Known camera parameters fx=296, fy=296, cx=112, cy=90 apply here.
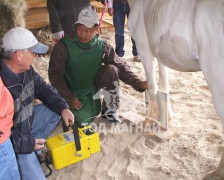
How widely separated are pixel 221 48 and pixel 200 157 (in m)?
1.18

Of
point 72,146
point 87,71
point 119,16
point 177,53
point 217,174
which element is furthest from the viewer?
point 119,16

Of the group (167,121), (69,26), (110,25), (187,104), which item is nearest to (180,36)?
(167,121)

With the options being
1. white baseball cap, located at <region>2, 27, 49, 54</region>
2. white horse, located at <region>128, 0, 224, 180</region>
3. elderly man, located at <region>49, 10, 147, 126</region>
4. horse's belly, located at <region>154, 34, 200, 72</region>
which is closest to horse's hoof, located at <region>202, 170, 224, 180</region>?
white horse, located at <region>128, 0, 224, 180</region>

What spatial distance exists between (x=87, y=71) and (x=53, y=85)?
15.7 inches

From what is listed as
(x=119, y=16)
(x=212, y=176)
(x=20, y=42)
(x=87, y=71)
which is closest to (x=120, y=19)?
(x=119, y=16)

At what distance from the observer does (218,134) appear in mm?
2979

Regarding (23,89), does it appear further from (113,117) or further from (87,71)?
(113,117)

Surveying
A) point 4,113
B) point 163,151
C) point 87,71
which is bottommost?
point 163,151

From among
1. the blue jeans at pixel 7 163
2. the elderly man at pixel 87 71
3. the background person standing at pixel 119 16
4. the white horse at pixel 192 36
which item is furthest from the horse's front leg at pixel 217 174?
the background person standing at pixel 119 16

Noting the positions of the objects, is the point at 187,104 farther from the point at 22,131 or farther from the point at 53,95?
the point at 22,131

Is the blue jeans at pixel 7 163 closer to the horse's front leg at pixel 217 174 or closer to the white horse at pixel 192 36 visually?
the white horse at pixel 192 36

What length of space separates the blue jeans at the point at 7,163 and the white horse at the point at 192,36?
→ 4.52 ft

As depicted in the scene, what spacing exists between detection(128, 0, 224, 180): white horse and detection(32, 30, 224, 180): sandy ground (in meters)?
0.31

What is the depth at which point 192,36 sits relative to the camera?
208 cm
